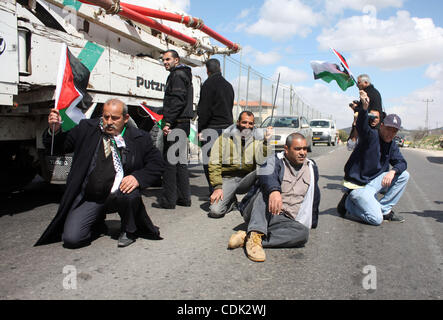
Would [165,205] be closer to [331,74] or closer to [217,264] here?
[217,264]

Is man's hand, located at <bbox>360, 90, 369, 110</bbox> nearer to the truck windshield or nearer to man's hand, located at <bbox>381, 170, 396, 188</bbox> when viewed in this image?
man's hand, located at <bbox>381, 170, 396, 188</bbox>

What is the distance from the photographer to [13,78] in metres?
3.82

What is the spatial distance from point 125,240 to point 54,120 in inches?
49.5

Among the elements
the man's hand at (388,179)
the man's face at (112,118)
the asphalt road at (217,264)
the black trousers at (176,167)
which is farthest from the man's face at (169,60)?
the man's hand at (388,179)

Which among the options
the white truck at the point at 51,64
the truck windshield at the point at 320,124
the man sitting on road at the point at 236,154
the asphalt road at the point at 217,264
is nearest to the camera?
the asphalt road at the point at 217,264

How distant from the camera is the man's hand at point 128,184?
3.52 m

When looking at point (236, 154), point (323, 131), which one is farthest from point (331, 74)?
point (323, 131)

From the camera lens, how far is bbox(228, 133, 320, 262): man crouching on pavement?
3.55 m

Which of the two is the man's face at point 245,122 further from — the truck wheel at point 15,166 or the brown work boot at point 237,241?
the truck wheel at point 15,166

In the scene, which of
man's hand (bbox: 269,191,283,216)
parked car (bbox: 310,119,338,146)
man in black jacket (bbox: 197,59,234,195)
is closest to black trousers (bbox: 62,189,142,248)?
man's hand (bbox: 269,191,283,216)

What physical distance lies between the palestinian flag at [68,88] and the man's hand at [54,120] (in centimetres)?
28

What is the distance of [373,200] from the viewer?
4.58 metres
